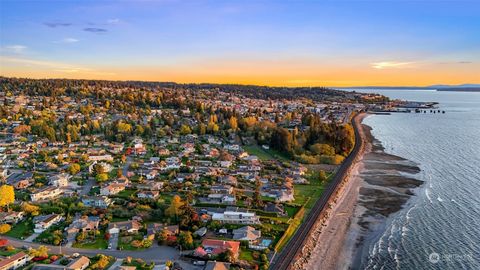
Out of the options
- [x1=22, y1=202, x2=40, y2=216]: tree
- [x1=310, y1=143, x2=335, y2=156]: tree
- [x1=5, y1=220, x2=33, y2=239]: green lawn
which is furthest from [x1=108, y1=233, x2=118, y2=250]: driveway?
[x1=310, y1=143, x2=335, y2=156]: tree

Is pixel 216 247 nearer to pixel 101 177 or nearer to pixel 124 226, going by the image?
pixel 124 226

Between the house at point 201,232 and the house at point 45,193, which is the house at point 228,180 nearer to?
the house at point 201,232

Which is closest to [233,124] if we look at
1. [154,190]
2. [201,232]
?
[154,190]

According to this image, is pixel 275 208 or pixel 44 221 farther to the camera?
pixel 275 208

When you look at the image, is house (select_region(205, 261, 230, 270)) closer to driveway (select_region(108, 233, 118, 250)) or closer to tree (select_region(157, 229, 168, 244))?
tree (select_region(157, 229, 168, 244))

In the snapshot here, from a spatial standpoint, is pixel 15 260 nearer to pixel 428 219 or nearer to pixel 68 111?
pixel 428 219
